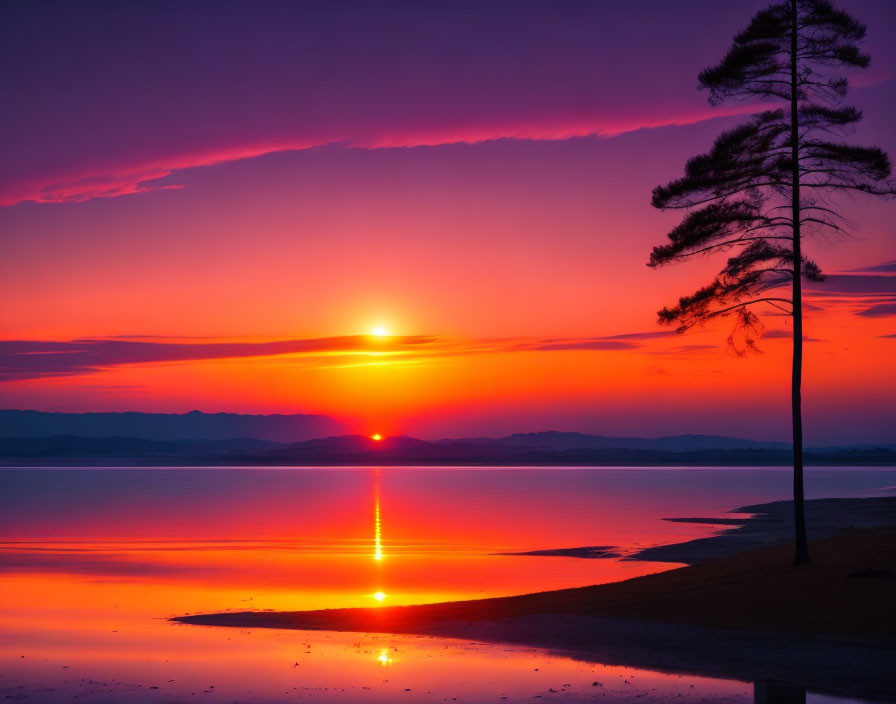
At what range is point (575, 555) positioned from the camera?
4078cm

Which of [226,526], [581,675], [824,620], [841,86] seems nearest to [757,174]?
[841,86]

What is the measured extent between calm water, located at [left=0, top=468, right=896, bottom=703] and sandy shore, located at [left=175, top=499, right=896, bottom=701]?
1191 mm

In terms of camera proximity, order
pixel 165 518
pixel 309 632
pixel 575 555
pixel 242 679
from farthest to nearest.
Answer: pixel 165 518 → pixel 575 555 → pixel 309 632 → pixel 242 679

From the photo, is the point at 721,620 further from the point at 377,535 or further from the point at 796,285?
the point at 377,535

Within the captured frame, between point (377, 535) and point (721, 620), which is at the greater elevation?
point (721, 620)

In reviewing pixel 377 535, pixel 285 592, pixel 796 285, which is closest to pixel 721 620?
pixel 796 285

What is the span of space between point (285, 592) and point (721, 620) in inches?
560

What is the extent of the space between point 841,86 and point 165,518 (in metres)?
52.9

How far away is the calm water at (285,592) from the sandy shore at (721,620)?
1.19 m

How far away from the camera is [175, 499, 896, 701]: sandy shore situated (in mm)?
16875

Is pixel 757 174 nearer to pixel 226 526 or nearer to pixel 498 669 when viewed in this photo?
pixel 498 669

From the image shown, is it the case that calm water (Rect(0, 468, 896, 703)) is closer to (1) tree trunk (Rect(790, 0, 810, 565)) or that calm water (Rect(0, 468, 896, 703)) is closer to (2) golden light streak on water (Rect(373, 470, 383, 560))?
(2) golden light streak on water (Rect(373, 470, 383, 560))

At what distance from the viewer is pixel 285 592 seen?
98.5 feet

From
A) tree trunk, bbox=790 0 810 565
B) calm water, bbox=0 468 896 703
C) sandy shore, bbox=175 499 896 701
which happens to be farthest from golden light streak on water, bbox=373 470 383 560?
tree trunk, bbox=790 0 810 565
